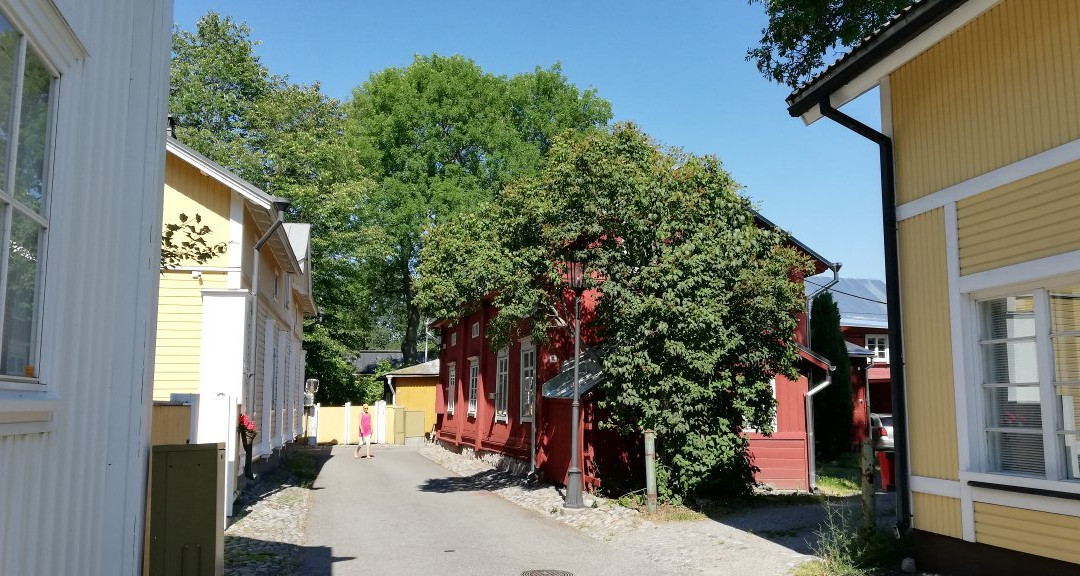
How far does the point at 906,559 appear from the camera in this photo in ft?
26.0

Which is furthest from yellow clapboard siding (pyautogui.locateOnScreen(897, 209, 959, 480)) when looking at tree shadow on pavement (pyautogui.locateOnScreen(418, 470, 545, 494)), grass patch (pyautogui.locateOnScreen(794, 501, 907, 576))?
tree shadow on pavement (pyautogui.locateOnScreen(418, 470, 545, 494))

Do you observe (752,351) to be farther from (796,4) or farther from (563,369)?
(796,4)

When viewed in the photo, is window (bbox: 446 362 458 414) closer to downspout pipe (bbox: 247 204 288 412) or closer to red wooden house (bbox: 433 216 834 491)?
red wooden house (bbox: 433 216 834 491)

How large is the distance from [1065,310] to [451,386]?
2398 centimetres

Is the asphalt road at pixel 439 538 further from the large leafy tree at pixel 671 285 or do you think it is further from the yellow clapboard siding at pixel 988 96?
the yellow clapboard siding at pixel 988 96

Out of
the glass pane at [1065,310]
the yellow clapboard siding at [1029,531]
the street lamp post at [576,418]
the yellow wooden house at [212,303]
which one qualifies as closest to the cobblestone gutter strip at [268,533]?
the yellow wooden house at [212,303]

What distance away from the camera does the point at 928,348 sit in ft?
25.6

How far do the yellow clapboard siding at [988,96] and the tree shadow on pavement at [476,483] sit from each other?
11058 mm

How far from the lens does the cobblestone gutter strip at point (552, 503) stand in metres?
12.3

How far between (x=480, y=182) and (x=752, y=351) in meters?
26.3

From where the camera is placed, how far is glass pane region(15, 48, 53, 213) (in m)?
3.46

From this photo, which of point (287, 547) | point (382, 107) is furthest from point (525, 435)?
point (382, 107)

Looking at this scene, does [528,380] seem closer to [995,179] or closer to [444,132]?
[995,179]

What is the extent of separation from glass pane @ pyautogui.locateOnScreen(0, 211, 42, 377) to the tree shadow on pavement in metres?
14.1
